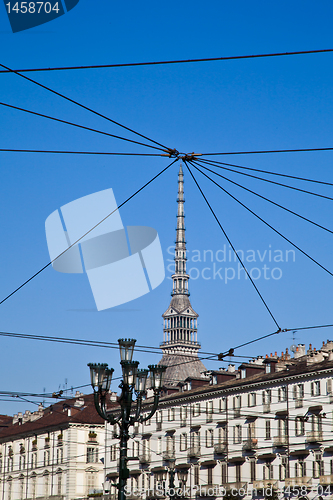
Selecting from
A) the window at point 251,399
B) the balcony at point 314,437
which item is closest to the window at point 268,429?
the window at point 251,399

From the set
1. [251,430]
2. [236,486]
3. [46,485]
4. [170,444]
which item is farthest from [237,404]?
[46,485]

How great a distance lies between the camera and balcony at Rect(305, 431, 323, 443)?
50.8 metres

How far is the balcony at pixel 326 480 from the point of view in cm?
4894

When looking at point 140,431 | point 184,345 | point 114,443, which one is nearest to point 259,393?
point 140,431

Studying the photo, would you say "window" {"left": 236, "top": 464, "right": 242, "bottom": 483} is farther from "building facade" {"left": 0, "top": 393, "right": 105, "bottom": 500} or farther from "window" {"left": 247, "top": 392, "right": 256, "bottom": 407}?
"building facade" {"left": 0, "top": 393, "right": 105, "bottom": 500}

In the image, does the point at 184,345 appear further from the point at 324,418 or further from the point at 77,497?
the point at 324,418

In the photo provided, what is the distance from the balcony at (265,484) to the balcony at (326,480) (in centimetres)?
412

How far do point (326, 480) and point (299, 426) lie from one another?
4.58 m

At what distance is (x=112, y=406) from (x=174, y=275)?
362 feet

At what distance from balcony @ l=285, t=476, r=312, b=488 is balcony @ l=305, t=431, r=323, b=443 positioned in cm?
249

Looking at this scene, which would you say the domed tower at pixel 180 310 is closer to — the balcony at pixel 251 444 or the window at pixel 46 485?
the window at pixel 46 485

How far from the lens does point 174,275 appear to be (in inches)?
7456

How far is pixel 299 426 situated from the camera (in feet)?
173

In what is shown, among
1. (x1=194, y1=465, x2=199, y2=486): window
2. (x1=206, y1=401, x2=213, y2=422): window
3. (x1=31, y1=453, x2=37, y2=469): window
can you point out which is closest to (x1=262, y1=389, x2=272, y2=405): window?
(x1=206, y1=401, x2=213, y2=422): window
